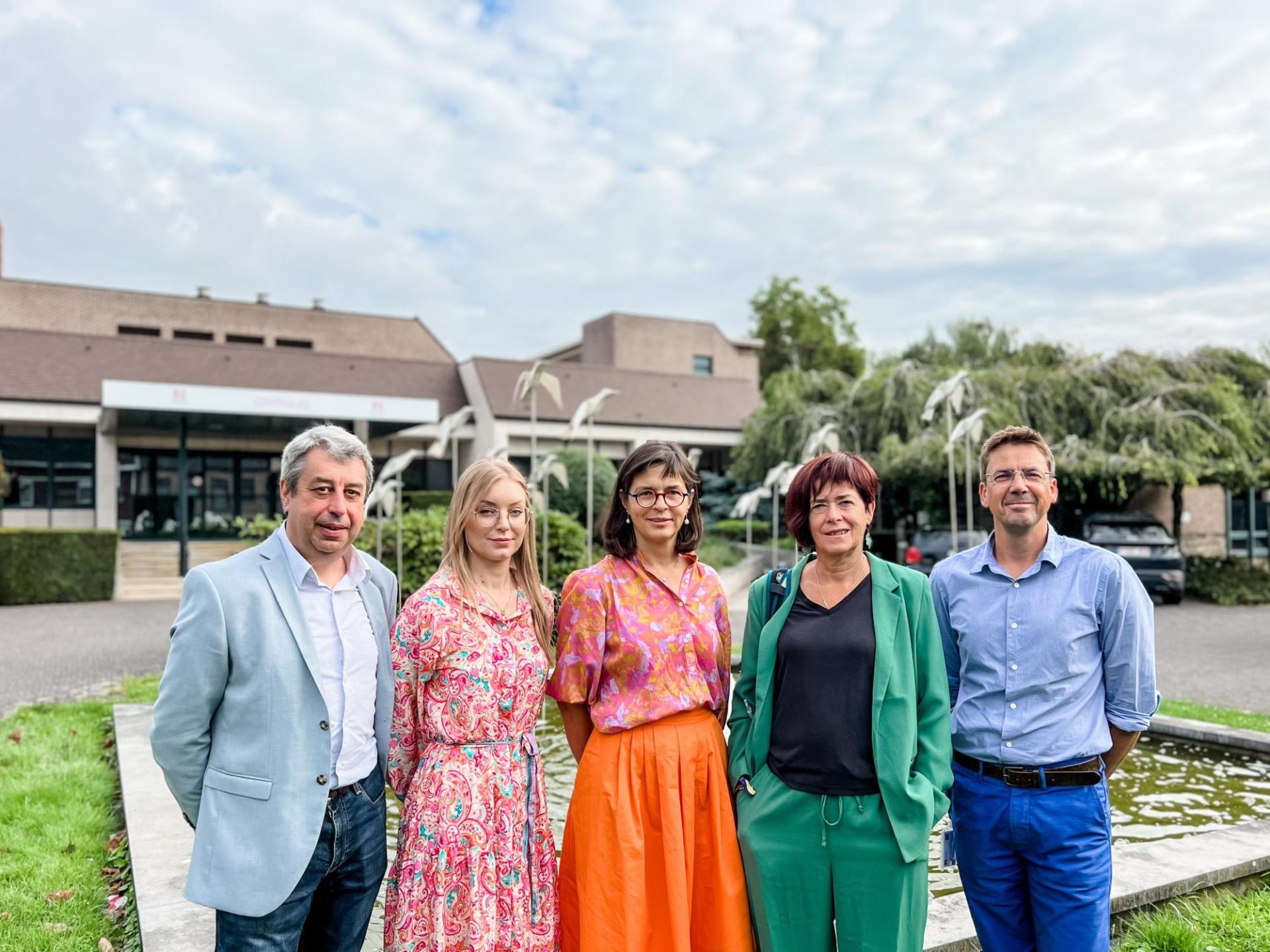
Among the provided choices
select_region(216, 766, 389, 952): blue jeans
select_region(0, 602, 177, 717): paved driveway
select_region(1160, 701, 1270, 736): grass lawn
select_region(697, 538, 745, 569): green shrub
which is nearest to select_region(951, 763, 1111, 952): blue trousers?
select_region(216, 766, 389, 952): blue jeans

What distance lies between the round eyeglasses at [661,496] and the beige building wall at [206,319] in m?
32.4

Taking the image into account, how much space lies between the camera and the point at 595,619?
2824 mm

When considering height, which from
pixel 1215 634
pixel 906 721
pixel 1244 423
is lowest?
pixel 1215 634

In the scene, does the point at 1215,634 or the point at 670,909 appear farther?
the point at 1215,634

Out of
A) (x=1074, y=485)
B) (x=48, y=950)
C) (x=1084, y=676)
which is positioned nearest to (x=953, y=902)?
(x=1084, y=676)

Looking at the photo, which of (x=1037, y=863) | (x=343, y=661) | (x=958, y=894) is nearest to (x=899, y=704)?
(x=1037, y=863)

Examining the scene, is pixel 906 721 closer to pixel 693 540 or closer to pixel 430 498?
pixel 693 540

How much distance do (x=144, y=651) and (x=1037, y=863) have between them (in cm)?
1186

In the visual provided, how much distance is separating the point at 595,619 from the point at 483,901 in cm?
83

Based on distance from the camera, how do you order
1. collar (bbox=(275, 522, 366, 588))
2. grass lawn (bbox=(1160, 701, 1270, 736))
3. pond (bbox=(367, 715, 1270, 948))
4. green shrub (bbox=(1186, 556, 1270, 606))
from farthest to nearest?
green shrub (bbox=(1186, 556, 1270, 606)) → grass lawn (bbox=(1160, 701, 1270, 736)) → pond (bbox=(367, 715, 1270, 948)) → collar (bbox=(275, 522, 366, 588))

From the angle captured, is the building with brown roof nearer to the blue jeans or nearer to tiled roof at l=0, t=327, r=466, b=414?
tiled roof at l=0, t=327, r=466, b=414

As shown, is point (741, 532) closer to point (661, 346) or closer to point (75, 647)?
point (661, 346)

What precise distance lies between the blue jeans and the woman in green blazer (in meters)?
1.04

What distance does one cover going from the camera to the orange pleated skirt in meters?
2.67
